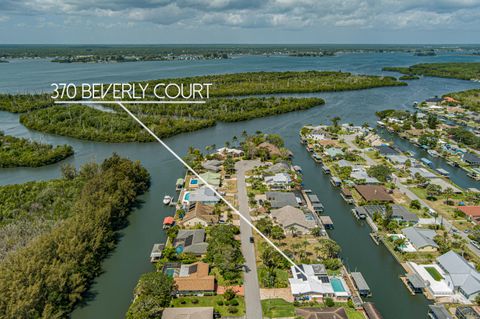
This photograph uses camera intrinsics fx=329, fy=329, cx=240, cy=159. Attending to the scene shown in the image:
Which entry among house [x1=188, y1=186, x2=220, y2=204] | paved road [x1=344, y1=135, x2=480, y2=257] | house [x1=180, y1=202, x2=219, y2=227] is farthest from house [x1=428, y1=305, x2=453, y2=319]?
house [x1=188, y1=186, x2=220, y2=204]

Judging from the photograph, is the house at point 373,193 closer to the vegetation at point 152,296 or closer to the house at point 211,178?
the house at point 211,178

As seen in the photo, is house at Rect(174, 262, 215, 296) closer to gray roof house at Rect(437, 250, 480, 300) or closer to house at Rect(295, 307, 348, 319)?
house at Rect(295, 307, 348, 319)

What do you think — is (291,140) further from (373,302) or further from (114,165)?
(373,302)

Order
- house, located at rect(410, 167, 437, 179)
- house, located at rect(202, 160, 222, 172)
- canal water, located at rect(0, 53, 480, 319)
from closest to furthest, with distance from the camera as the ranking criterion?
canal water, located at rect(0, 53, 480, 319) → house, located at rect(410, 167, 437, 179) → house, located at rect(202, 160, 222, 172)

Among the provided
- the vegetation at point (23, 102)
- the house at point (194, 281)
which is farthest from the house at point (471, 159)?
the vegetation at point (23, 102)

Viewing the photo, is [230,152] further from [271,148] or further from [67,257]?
[67,257]

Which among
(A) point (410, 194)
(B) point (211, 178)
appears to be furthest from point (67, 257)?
(A) point (410, 194)
